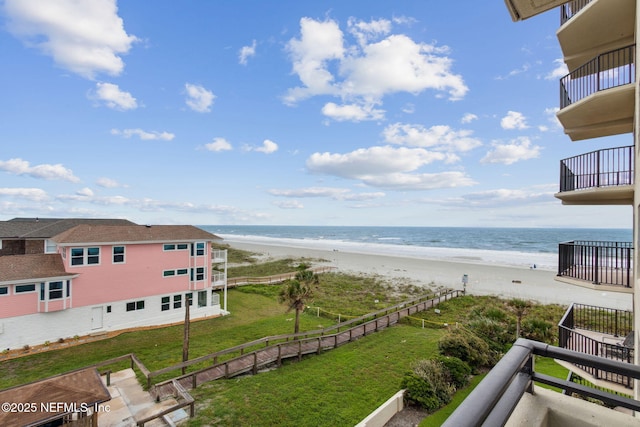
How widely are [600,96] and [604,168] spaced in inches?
64.4

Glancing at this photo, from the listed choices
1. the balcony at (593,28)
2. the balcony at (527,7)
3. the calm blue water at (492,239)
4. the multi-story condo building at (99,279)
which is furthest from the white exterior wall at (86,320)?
the calm blue water at (492,239)

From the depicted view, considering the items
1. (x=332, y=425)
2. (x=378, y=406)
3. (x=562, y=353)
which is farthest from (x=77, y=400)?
(x=562, y=353)

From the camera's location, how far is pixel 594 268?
7.80 metres

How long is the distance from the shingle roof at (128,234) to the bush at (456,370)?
16377 millimetres

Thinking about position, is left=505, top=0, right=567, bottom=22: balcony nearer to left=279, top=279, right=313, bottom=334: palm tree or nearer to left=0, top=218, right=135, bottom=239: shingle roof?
left=279, top=279, right=313, bottom=334: palm tree

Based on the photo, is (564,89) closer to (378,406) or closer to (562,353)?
(562,353)

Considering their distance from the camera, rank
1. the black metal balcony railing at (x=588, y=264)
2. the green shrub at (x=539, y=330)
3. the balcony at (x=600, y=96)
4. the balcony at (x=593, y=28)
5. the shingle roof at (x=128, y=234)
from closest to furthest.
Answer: the balcony at (x=593, y=28)
the balcony at (x=600, y=96)
the black metal balcony railing at (x=588, y=264)
the green shrub at (x=539, y=330)
the shingle roof at (x=128, y=234)

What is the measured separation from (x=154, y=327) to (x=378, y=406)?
15098 mm

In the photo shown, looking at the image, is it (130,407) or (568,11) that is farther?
(130,407)

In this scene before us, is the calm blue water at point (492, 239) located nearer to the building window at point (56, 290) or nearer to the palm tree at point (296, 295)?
the palm tree at point (296, 295)

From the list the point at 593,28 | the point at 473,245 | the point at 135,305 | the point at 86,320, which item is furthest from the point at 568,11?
the point at 473,245

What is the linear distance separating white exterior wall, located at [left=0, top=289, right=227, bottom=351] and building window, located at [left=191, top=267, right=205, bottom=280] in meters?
1.03

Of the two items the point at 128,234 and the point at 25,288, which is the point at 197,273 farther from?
the point at 25,288

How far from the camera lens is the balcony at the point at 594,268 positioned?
7.04 metres
